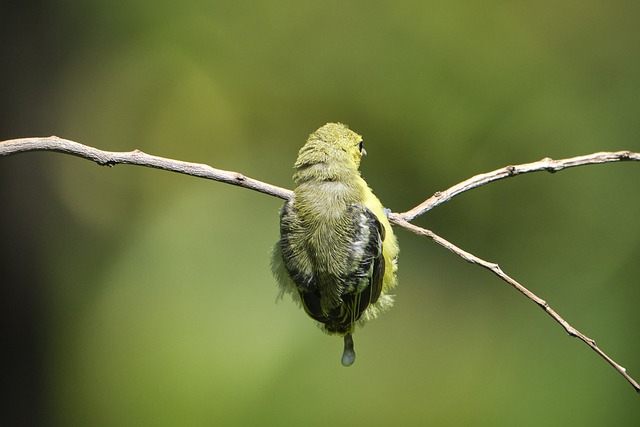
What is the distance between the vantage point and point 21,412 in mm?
4645

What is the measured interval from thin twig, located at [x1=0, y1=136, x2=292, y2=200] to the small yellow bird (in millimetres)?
175

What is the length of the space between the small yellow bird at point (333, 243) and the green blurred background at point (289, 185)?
2488mm

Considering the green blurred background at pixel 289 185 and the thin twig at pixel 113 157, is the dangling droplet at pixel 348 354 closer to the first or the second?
the thin twig at pixel 113 157

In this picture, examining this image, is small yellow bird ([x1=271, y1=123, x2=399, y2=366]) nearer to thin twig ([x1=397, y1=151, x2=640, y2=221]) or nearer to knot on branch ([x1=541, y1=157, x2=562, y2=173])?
thin twig ([x1=397, y1=151, x2=640, y2=221])

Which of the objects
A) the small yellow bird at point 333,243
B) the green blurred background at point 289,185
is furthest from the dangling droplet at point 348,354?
the green blurred background at point 289,185

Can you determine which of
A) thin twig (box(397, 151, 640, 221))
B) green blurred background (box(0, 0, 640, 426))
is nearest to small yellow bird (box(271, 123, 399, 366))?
thin twig (box(397, 151, 640, 221))

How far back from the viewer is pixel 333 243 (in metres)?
2.40

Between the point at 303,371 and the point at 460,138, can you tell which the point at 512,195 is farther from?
the point at 303,371

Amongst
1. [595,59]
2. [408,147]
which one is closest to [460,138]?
[408,147]

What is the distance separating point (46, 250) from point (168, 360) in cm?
109

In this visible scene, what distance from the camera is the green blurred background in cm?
502

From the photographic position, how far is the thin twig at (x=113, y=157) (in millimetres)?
2262

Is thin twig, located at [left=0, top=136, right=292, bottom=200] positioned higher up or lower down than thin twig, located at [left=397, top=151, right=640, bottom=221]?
lower down

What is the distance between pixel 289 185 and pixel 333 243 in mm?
2870
